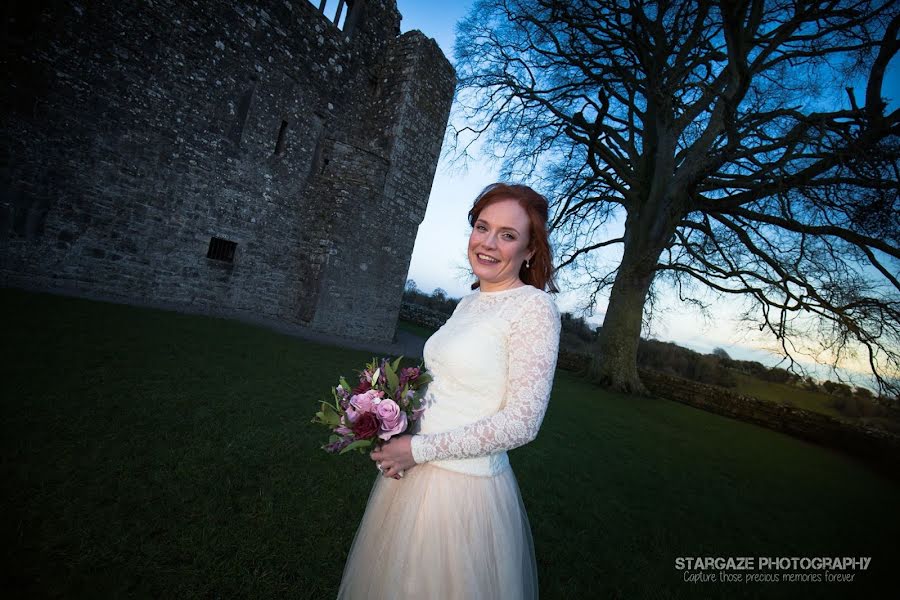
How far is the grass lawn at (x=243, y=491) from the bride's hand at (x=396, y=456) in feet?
4.34

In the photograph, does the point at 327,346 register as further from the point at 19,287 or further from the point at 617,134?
the point at 617,134

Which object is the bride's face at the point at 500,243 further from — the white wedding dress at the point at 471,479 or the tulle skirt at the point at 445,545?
the tulle skirt at the point at 445,545

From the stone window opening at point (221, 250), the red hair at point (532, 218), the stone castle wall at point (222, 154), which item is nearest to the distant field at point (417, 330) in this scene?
the stone castle wall at point (222, 154)

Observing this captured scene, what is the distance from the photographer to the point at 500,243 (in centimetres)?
184

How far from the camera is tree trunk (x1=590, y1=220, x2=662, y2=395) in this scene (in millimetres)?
12898

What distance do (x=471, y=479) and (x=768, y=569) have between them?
4.19 meters

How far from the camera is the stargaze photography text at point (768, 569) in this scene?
3.54m

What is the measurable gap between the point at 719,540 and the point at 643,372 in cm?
1390

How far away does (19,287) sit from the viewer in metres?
6.77

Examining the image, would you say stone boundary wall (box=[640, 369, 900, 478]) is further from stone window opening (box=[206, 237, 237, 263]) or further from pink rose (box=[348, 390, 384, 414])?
pink rose (box=[348, 390, 384, 414])

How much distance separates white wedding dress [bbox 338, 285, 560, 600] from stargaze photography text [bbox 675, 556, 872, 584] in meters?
2.74

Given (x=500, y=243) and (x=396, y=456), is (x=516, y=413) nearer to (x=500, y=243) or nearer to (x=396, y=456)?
(x=396, y=456)

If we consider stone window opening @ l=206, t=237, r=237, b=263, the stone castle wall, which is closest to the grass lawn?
the stone castle wall

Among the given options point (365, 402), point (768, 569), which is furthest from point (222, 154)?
point (768, 569)
